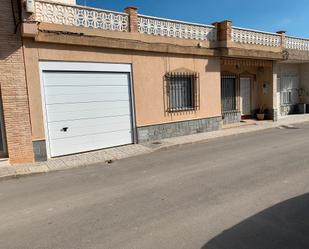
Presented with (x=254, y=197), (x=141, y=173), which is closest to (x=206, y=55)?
(x=141, y=173)

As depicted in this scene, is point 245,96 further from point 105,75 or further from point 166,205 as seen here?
point 166,205

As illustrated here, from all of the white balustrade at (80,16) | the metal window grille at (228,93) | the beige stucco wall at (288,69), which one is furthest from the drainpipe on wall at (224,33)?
the beige stucco wall at (288,69)

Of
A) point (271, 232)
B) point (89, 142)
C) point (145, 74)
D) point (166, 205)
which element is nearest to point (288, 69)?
point (145, 74)

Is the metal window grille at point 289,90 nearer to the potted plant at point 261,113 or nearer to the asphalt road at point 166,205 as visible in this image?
the potted plant at point 261,113

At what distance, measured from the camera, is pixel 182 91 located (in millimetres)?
12047

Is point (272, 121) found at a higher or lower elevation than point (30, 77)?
lower

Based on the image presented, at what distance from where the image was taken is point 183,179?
611 cm

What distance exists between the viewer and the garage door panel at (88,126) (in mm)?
8719

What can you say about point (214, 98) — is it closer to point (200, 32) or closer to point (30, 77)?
point (200, 32)

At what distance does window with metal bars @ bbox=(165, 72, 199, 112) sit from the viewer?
450 inches

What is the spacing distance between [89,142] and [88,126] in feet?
1.75

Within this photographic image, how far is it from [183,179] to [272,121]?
1135cm

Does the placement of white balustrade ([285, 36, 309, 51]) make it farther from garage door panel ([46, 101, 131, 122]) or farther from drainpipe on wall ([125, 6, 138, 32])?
garage door panel ([46, 101, 131, 122])

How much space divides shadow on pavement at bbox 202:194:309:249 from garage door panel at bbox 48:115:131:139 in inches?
254
